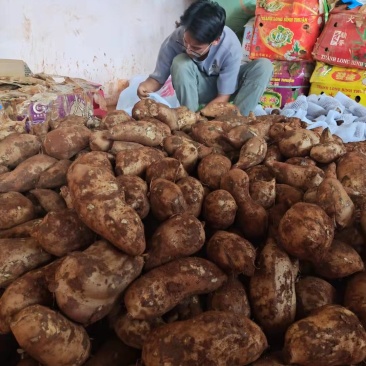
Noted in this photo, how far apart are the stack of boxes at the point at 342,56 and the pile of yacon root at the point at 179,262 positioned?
308 cm

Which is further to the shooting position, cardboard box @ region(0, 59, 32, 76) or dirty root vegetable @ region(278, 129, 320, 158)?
cardboard box @ region(0, 59, 32, 76)

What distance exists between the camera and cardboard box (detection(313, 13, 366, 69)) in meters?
4.03

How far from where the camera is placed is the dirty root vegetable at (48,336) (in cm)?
84

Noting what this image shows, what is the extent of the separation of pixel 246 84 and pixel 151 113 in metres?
2.09

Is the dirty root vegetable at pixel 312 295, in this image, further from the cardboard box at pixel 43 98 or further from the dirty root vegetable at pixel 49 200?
the cardboard box at pixel 43 98

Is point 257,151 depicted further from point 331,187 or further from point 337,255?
point 337,255

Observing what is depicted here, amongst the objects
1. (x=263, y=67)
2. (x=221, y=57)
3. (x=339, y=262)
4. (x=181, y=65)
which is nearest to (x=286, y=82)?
(x=263, y=67)

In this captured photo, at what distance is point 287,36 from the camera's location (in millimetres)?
4391

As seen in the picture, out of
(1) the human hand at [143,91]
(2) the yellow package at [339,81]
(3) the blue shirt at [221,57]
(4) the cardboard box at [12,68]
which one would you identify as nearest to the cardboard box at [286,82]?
(2) the yellow package at [339,81]

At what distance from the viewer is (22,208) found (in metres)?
1.22

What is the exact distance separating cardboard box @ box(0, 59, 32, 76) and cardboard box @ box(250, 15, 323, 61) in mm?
2530

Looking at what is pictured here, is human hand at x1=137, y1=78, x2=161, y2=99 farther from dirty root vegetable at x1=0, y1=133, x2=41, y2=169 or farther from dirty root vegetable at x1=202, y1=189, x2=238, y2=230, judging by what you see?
dirty root vegetable at x1=202, y1=189, x2=238, y2=230

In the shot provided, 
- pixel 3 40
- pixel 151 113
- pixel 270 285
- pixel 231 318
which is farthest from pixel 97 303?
pixel 3 40

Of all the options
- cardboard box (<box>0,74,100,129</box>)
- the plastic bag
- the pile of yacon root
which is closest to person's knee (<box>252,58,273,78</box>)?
the plastic bag
